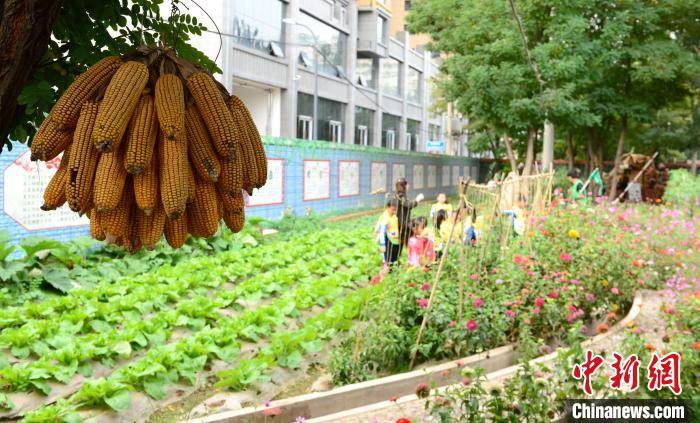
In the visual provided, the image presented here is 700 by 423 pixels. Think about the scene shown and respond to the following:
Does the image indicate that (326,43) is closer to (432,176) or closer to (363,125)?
(363,125)

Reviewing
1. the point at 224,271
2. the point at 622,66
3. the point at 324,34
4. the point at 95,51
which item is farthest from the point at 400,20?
the point at 95,51

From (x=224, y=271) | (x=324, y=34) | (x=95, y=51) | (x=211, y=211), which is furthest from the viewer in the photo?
(x=324, y=34)

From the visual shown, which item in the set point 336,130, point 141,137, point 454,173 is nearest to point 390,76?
point 454,173

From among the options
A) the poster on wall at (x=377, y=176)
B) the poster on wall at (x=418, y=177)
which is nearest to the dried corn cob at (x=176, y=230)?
the poster on wall at (x=377, y=176)

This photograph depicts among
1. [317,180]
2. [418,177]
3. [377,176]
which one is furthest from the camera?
[418,177]

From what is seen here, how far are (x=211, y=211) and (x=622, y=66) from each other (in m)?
25.5

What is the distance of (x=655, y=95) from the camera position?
81.3 ft

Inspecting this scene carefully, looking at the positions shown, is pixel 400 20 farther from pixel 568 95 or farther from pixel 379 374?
pixel 379 374

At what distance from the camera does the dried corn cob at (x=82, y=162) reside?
1.46m

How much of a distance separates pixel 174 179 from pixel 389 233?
918cm

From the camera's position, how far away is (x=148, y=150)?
1457mm

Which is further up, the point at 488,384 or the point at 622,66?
the point at 622,66

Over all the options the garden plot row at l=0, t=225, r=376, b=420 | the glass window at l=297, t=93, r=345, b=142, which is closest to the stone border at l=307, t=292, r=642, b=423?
the garden plot row at l=0, t=225, r=376, b=420

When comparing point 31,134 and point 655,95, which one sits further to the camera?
point 655,95
